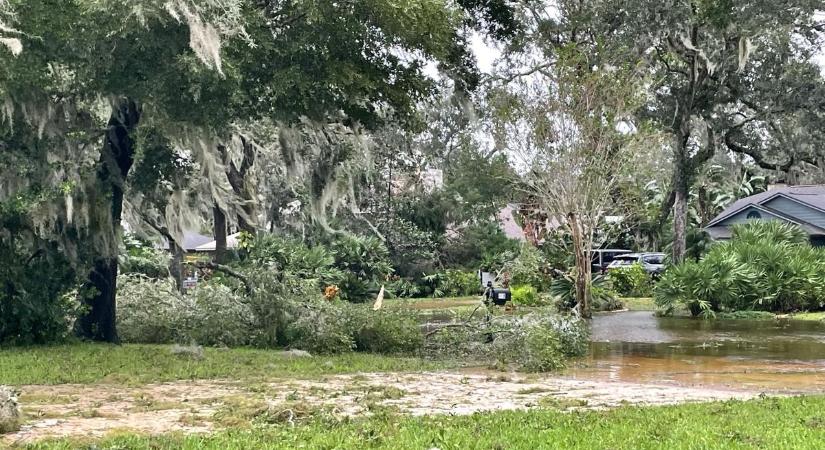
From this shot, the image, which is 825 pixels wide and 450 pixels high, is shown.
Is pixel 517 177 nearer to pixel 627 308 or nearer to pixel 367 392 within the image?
pixel 627 308

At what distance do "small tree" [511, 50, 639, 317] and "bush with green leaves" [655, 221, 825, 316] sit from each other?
2.43 m

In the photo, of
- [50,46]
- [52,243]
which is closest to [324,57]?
[50,46]

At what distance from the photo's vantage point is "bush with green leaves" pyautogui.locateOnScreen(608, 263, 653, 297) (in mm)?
29625

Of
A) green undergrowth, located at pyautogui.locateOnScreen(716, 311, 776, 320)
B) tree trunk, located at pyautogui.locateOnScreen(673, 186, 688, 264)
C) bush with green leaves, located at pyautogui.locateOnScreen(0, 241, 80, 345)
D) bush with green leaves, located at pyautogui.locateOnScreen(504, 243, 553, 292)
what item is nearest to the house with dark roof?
tree trunk, located at pyautogui.locateOnScreen(673, 186, 688, 264)

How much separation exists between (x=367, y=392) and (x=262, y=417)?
2121mm

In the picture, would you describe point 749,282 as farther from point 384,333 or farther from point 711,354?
point 384,333

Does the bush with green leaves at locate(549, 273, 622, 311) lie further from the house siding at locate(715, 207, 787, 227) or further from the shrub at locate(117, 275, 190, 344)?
the shrub at locate(117, 275, 190, 344)

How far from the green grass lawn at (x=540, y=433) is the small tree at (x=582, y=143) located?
1514 cm

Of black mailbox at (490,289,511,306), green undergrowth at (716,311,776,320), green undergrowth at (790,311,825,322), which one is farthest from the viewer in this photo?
black mailbox at (490,289,511,306)

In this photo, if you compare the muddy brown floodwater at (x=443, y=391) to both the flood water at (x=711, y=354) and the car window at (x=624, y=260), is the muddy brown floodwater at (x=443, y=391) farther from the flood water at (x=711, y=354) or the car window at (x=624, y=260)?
the car window at (x=624, y=260)

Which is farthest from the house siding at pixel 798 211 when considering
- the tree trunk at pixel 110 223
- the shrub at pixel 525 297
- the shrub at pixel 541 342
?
the tree trunk at pixel 110 223

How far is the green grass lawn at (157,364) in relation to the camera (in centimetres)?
1047

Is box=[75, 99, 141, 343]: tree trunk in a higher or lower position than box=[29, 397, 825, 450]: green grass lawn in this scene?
higher

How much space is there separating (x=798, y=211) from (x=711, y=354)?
20.9 m
